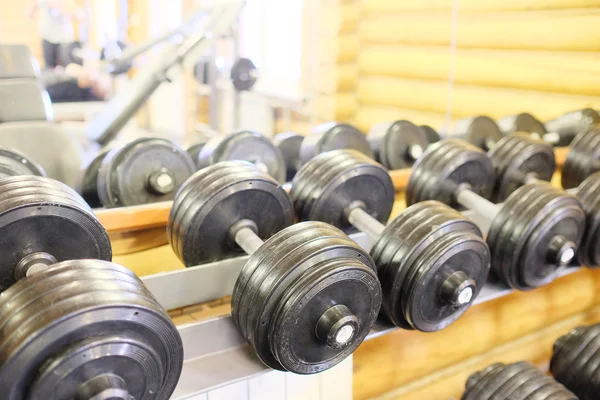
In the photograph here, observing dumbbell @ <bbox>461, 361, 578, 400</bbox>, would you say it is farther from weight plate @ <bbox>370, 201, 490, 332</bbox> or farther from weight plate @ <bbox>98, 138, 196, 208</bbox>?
weight plate @ <bbox>98, 138, 196, 208</bbox>

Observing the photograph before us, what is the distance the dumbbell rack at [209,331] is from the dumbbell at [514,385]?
0.78 feet

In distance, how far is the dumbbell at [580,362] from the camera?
167 cm

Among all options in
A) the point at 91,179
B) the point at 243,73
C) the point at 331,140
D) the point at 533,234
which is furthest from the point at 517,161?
the point at 243,73

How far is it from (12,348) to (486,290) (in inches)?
47.0

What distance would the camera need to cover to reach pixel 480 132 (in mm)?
2363

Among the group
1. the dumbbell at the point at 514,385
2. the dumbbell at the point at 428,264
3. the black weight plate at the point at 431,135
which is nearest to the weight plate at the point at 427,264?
the dumbbell at the point at 428,264

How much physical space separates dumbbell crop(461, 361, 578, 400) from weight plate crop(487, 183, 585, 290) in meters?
0.25

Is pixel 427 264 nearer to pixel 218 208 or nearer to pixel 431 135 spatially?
pixel 218 208

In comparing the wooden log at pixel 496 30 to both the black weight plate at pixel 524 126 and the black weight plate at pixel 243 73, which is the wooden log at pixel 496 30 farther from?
the black weight plate at pixel 243 73

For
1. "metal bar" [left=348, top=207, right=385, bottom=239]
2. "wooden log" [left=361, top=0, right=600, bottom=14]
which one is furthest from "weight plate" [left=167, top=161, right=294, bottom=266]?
"wooden log" [left=361, top=0, right=600, bottom=14]

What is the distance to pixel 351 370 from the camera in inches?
63.6

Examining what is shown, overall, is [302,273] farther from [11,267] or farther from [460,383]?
[460,383]

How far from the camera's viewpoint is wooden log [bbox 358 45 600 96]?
2.81 m

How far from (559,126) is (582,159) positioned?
1.88 ft
